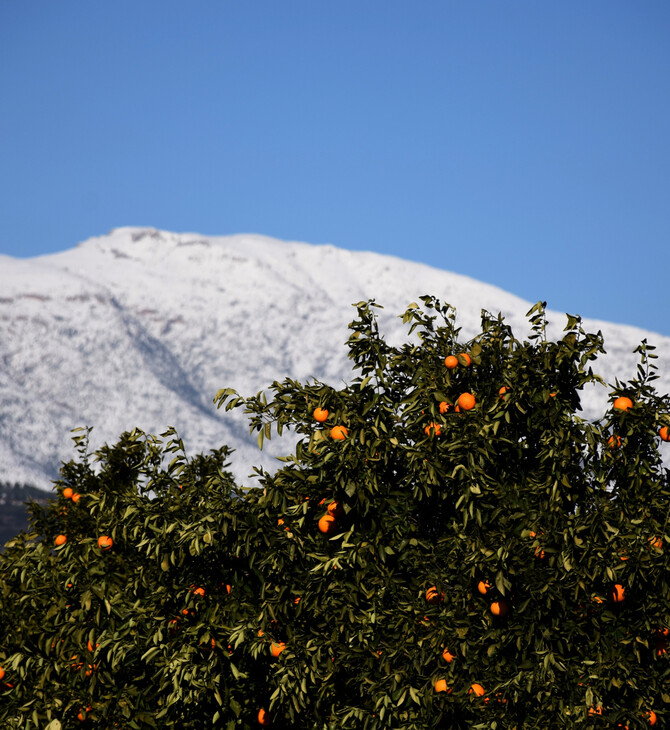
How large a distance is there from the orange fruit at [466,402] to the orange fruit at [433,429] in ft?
0.92

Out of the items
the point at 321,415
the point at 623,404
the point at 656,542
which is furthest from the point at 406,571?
the point at 623,404

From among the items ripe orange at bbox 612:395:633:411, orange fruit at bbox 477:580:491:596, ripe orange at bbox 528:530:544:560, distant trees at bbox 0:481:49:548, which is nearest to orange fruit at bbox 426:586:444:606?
orange fruit at bbox 477:580:491:596

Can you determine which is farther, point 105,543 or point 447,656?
point 105,543

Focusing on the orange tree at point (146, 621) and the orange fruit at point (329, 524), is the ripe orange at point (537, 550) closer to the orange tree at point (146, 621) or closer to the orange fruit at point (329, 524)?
the orange fruit at point (329, 524)

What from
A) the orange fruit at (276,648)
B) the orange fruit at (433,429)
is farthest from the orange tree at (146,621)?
the orange fruit at (433,429)

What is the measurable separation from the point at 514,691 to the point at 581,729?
468 mm

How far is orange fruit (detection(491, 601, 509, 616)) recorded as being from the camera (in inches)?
243

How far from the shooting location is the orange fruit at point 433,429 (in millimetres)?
6698

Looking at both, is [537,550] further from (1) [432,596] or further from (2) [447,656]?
(2) [447,656]

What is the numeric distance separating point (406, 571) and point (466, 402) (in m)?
1.41

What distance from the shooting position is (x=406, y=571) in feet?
22.0

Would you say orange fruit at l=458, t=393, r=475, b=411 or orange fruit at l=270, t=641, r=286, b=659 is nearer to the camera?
orange fruit at l=270, t=641, r=286, b=659

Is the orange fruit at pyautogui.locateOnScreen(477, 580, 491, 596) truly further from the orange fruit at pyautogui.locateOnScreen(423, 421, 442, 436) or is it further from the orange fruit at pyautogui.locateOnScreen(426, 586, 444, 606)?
the orange fruit at pyautogui.locateOnScreen(423, 421, 442, 436)

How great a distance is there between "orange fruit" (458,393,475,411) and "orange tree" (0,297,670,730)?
0.02 metres
